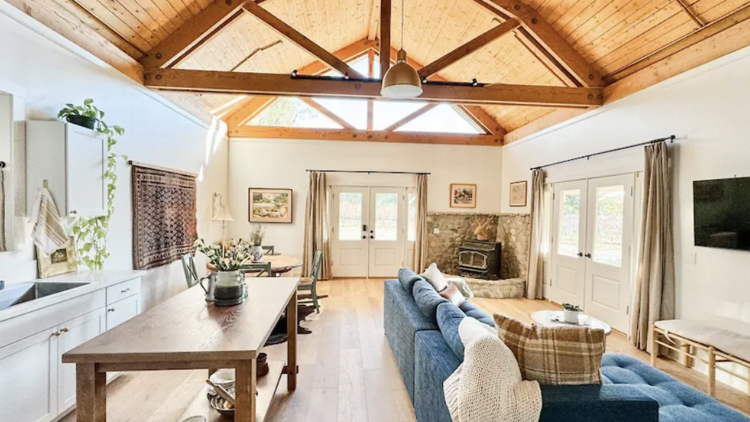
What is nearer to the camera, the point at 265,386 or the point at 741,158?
the point at 265,386

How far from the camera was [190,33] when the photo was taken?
413 cm

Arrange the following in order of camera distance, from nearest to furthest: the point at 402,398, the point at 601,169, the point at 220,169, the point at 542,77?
the point at 402,398
the point at 601,169
the point at 542,77
the point at 220,169

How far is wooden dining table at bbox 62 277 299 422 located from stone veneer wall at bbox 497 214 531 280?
17.8 feet

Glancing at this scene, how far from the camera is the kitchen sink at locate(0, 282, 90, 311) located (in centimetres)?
226

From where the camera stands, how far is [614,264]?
4.43m

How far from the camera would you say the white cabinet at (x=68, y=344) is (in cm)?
226

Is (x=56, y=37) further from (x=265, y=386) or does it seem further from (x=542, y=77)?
(x=542, y=77)

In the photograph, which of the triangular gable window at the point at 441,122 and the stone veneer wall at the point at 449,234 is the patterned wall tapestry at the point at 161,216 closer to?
the triangular gable window at the point at 441,122

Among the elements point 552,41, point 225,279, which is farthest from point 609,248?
point 225,279

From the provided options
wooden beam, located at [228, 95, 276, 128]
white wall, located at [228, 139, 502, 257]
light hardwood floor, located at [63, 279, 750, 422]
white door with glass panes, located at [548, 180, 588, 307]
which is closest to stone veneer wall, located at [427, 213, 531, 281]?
white wall, located at [228, 139, 502, 257]

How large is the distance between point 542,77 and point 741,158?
9.29 ft

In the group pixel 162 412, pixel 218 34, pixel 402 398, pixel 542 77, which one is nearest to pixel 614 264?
pixel 542 77

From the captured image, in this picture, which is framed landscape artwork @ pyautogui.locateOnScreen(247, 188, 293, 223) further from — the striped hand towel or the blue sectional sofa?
the striped hand towel

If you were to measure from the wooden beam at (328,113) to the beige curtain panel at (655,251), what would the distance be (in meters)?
5.02
